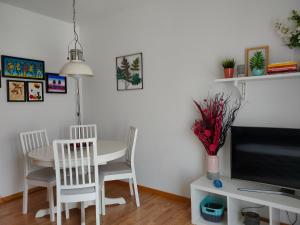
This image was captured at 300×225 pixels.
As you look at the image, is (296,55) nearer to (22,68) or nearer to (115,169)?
(115,169)

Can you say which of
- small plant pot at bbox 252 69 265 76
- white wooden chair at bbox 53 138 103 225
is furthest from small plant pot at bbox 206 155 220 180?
white wooden chair at bbox 53 138 103 225

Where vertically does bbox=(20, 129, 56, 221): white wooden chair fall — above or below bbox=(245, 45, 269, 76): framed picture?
below

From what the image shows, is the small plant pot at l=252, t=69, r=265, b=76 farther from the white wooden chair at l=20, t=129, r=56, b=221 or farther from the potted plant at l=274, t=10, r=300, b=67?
the white wooden chair at l=20, t=129, r=56, b=221

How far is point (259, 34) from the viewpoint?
234 centimetres

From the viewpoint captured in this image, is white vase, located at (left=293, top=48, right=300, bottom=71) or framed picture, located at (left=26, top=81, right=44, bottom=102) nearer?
white vase, located at (left=293, top=48, right=300, bottom=71)

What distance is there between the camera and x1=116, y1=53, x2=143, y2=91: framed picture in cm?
333

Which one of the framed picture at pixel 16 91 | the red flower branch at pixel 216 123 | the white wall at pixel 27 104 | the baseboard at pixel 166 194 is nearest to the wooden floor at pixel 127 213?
the baseboard at pixel 166 194

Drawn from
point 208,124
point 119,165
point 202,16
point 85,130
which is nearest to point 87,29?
point 85,130

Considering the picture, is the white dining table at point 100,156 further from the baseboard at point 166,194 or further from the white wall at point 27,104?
the white wall at point 27,104

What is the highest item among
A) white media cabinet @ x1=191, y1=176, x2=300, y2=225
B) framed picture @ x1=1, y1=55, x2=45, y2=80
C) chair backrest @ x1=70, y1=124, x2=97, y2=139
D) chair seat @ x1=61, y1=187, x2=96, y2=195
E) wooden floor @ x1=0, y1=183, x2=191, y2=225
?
framed picture @ x1=1, y1=55, x2=45, y2=80

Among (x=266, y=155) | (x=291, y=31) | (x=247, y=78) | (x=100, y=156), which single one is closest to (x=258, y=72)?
(x=247, y=78)

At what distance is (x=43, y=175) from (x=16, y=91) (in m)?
1.31

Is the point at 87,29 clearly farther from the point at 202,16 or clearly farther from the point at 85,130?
the point at 202,16

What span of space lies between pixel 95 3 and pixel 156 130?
1910 mm
